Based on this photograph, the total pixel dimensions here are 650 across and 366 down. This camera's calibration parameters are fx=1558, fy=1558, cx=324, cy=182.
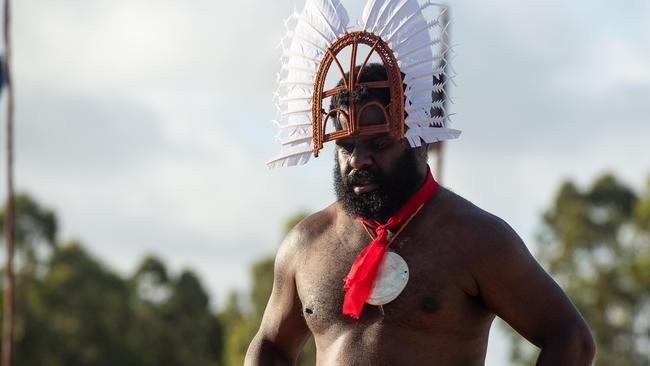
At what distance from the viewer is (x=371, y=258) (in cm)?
629

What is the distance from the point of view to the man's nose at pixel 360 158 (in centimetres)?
618

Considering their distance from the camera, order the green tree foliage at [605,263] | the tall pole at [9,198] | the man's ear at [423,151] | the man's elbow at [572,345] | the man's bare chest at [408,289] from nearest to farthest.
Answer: the man's elbow at [572,345], the man's bare chest at [408,289], the man's ear at [423,151], the tall pole at [9,198], the green tree foliage at [605,263]

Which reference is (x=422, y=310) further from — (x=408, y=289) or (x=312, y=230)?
(x=312, y=230)

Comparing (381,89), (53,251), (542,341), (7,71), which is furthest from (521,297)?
(53,251)

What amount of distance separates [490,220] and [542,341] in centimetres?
52

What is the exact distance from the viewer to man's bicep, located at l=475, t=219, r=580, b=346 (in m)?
5.95

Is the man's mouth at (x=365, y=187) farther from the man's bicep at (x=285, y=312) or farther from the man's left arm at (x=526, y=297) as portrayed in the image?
the man's bicep at (x=285, y=312)

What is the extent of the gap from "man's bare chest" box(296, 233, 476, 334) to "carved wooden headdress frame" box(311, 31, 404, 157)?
0.44m

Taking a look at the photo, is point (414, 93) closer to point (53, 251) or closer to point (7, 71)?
point (7, 71)

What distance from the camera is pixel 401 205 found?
631 centimetres

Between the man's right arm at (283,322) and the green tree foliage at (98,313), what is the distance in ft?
152

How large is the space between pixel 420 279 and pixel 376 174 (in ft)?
1.48

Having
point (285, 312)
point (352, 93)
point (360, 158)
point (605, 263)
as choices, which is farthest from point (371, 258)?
point (605, 263)

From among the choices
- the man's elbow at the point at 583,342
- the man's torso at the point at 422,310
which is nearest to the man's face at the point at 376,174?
the man's torso at the point at 422,310
